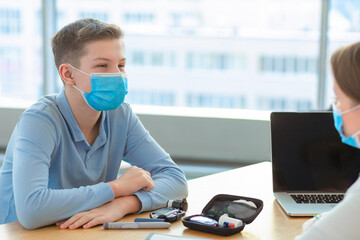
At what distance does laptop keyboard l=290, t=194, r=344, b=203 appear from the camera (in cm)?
185

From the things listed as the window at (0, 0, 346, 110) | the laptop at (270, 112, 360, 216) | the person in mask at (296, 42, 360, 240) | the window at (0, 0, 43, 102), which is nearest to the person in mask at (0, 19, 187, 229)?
the laptop at (270, 112, 360, 216)

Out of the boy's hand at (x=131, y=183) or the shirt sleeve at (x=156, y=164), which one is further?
the shirt sleeve at (x=156, y=164)

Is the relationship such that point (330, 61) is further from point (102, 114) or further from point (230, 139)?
point (230, 139)

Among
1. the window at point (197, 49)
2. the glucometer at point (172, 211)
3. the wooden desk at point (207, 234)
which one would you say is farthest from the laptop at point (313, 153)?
the window at point (197, 49)

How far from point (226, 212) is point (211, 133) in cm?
321

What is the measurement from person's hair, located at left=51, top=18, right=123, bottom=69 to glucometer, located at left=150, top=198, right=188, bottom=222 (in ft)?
2.11

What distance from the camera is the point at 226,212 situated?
1.70 m

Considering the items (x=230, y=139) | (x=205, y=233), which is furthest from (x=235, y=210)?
(x=230, y=139)

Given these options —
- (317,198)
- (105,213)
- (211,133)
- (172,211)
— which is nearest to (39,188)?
(105,213)

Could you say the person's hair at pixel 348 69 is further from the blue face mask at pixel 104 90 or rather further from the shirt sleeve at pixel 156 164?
the blue face mask at pixel 104 90

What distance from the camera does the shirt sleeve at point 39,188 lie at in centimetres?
164

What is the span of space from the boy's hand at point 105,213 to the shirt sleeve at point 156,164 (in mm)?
85

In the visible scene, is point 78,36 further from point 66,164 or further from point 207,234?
point 207,234

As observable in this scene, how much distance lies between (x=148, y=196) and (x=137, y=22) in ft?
12.4
